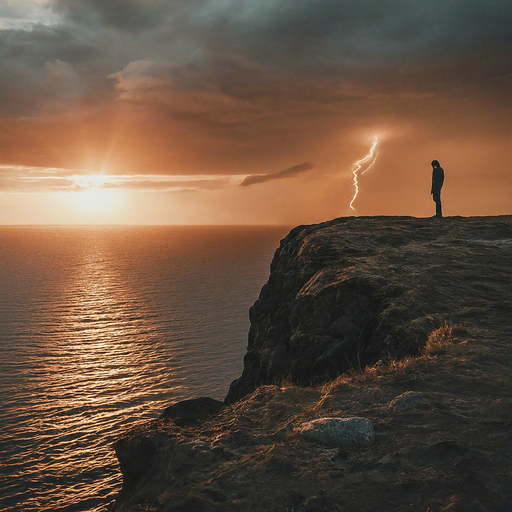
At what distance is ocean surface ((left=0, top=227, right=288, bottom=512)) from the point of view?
2138 centimetres

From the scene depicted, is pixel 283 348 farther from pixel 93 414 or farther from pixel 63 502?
pixel 93 414

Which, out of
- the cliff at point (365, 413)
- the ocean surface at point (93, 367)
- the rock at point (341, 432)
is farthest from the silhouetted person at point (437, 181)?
the rock at point (341, 432)

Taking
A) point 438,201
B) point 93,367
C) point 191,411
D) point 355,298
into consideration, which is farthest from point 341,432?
point 93,367

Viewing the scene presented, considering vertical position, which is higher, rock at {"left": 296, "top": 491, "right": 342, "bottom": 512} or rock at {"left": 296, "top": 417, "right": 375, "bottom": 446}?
rock at {"left": 296, "top": 417, "right": 375, "bottom": 446}

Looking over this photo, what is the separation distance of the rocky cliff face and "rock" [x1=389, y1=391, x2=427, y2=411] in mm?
2891

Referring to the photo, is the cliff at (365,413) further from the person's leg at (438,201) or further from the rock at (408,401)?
the person's leg at (438,201)

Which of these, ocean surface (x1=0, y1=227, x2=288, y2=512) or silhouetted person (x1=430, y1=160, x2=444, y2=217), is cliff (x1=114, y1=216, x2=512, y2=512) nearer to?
silhouetted person (x1=430, y1=160, x2=444, y2=217)

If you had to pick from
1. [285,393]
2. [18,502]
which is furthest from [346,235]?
[18,502]

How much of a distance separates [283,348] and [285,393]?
560cm

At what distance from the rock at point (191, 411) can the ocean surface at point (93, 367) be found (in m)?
11.9

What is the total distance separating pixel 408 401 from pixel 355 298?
6.27 metres

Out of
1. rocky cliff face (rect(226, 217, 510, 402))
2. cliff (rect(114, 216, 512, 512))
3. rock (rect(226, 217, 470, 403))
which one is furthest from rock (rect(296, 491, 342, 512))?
rock (rect(226, 217, 470, 403))

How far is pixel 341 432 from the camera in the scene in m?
7.46

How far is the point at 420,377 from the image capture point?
9336mm
